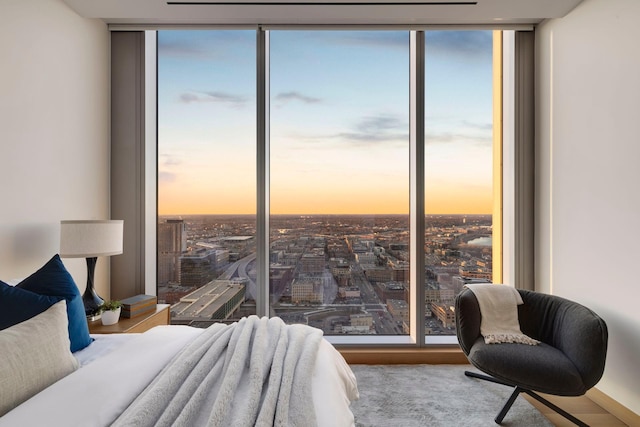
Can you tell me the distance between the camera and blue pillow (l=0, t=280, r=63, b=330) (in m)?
1.31

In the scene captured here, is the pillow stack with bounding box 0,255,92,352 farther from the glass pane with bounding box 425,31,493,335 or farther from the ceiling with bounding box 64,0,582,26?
the glass pane with bounding box 425,31,493,335

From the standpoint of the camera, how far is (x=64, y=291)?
158 centimetres

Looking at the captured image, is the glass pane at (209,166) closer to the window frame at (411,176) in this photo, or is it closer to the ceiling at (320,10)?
the window frame at (411,176)

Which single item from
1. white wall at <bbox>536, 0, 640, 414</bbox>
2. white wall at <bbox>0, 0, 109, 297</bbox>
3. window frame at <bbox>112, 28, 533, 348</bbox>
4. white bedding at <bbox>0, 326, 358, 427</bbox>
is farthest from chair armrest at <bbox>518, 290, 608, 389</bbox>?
white wall at <bbox>0, 0, 109, 297</bbox>

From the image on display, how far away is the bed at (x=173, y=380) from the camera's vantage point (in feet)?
3.10

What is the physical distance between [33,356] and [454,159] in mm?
3035

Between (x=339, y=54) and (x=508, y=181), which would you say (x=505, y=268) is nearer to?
(x=508, y=181)

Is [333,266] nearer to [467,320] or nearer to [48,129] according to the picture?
[467,320]

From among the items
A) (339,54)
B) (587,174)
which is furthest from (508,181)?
(339,54)

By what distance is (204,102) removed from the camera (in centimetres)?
295

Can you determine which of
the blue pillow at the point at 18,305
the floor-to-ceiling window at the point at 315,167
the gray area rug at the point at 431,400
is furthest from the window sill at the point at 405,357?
the blue pillow at the point at 18,305

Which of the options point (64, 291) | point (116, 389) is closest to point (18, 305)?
point (64, 291)

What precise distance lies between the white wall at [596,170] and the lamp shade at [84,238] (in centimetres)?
324

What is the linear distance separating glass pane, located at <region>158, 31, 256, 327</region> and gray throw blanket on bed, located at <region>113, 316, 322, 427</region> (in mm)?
1557
